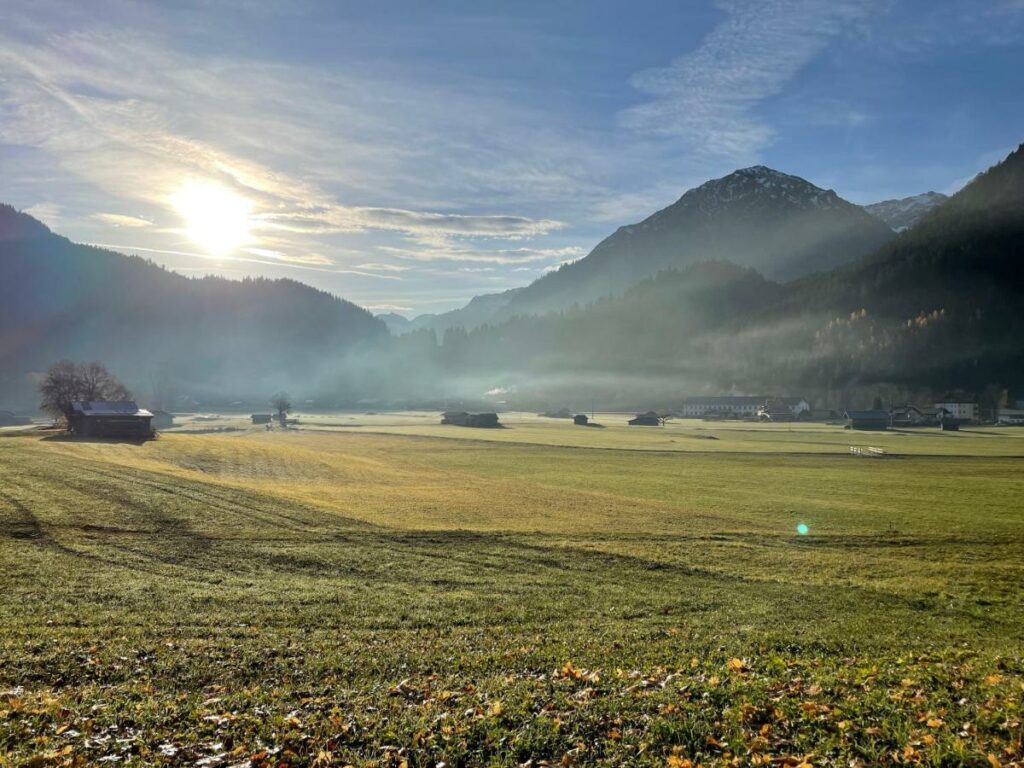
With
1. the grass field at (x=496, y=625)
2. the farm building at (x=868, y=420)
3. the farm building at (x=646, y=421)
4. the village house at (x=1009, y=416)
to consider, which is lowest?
the grass field at (x=496, y=625)

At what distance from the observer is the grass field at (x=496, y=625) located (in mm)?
10078

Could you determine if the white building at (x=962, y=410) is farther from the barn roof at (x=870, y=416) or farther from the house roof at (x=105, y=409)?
the house roof at (x=105, y=409)

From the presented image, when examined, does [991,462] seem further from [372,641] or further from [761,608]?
[372,641]

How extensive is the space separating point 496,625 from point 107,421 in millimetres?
83686

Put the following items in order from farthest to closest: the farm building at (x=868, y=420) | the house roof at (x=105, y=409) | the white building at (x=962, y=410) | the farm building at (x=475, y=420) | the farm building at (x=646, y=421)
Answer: the white building at (x=962, y=410) < the farm building at (x=646, y=421) < the farm building at (x=475, y=420) < the farm building at (x=868, y=420) < the house roof at (x=105, y=409)

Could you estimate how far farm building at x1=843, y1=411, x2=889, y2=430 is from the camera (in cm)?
14130

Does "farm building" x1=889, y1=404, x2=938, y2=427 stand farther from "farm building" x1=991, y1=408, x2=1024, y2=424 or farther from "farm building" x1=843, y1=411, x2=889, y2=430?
"farm building" x1=991, y1=408, x2=1024, y2=424

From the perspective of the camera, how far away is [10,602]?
1841 cm

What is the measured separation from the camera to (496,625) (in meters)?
18.3

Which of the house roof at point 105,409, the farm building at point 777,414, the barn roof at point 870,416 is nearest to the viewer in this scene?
the house roof at point 105,409

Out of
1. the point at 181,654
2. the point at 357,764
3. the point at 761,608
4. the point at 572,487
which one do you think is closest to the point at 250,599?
the point at 181,654

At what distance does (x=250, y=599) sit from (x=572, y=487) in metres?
34.8

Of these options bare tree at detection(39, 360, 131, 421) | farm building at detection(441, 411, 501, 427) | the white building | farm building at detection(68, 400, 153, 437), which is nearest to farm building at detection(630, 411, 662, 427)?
farm building at detection(441, 411, 501, 427)

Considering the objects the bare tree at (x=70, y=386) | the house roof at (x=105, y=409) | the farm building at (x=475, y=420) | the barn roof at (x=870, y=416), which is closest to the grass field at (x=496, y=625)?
the house roof at (x=105, y=409)
